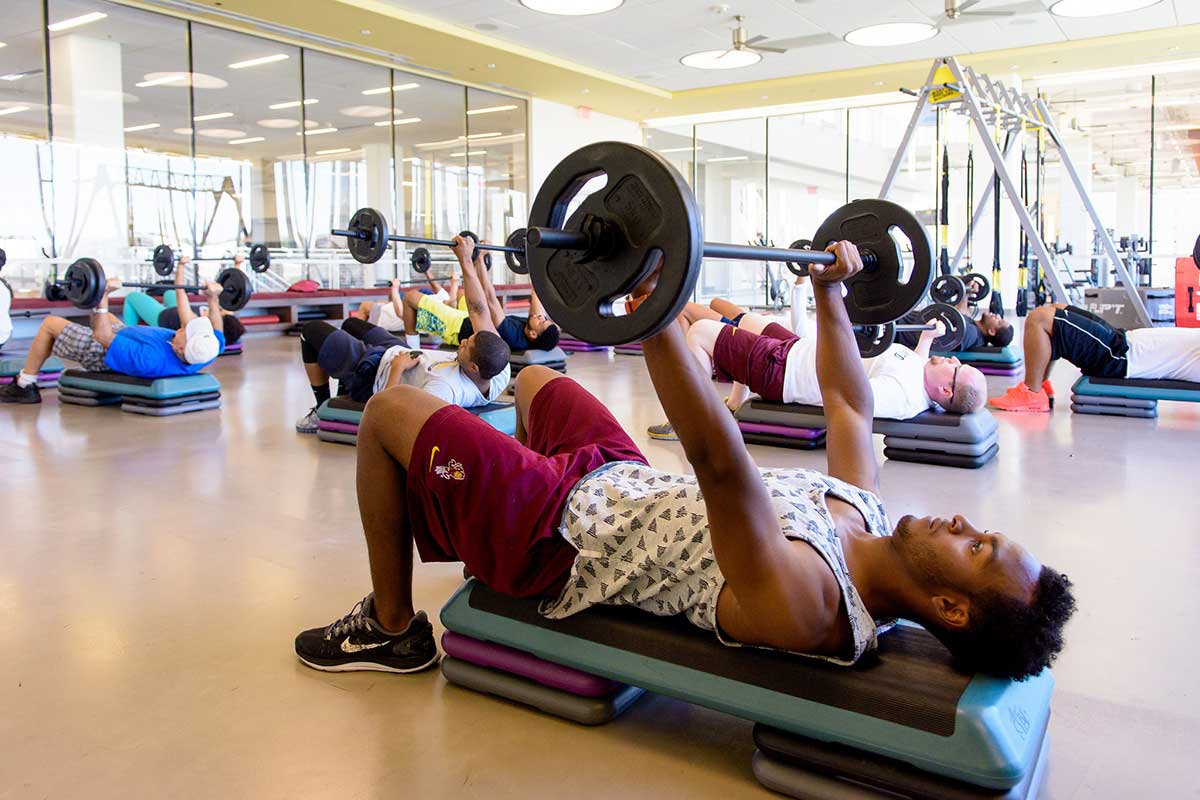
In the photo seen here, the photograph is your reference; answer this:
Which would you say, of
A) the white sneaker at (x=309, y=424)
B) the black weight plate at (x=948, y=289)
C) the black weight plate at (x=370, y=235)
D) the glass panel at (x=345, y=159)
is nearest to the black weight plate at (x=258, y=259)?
→ the glass panel at (x=345, y=159)

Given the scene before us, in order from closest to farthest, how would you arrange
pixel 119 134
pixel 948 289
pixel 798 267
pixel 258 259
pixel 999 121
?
1. pixel 798 267
2. pixel 948 289
3. pixel 999 121
4. pixel 258 259
5. pixel 119 134

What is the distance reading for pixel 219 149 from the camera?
9305mm

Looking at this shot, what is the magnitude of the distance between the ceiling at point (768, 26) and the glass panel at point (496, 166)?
7.14 ft

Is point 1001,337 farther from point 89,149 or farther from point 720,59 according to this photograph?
point 89,149

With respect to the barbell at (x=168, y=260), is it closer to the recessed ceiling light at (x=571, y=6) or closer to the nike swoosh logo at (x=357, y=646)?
the recessed ceiling light at (x=571, y=6)

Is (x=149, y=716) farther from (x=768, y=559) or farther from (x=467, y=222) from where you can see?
(x=467, y=222)

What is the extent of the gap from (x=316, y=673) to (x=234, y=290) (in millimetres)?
4976

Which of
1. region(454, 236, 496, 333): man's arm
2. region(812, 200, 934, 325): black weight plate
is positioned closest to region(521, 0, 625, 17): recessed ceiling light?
region(454, 236, 496, 333): man's arm

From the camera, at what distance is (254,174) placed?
9664mm

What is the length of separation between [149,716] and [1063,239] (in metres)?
13.7

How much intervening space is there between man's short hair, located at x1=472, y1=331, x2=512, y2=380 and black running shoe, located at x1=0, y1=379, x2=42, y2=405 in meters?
3.26

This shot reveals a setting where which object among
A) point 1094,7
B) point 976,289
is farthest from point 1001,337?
point 1094,7

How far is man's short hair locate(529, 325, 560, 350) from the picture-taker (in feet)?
19.7

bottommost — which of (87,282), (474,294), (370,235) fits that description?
(474,294)
